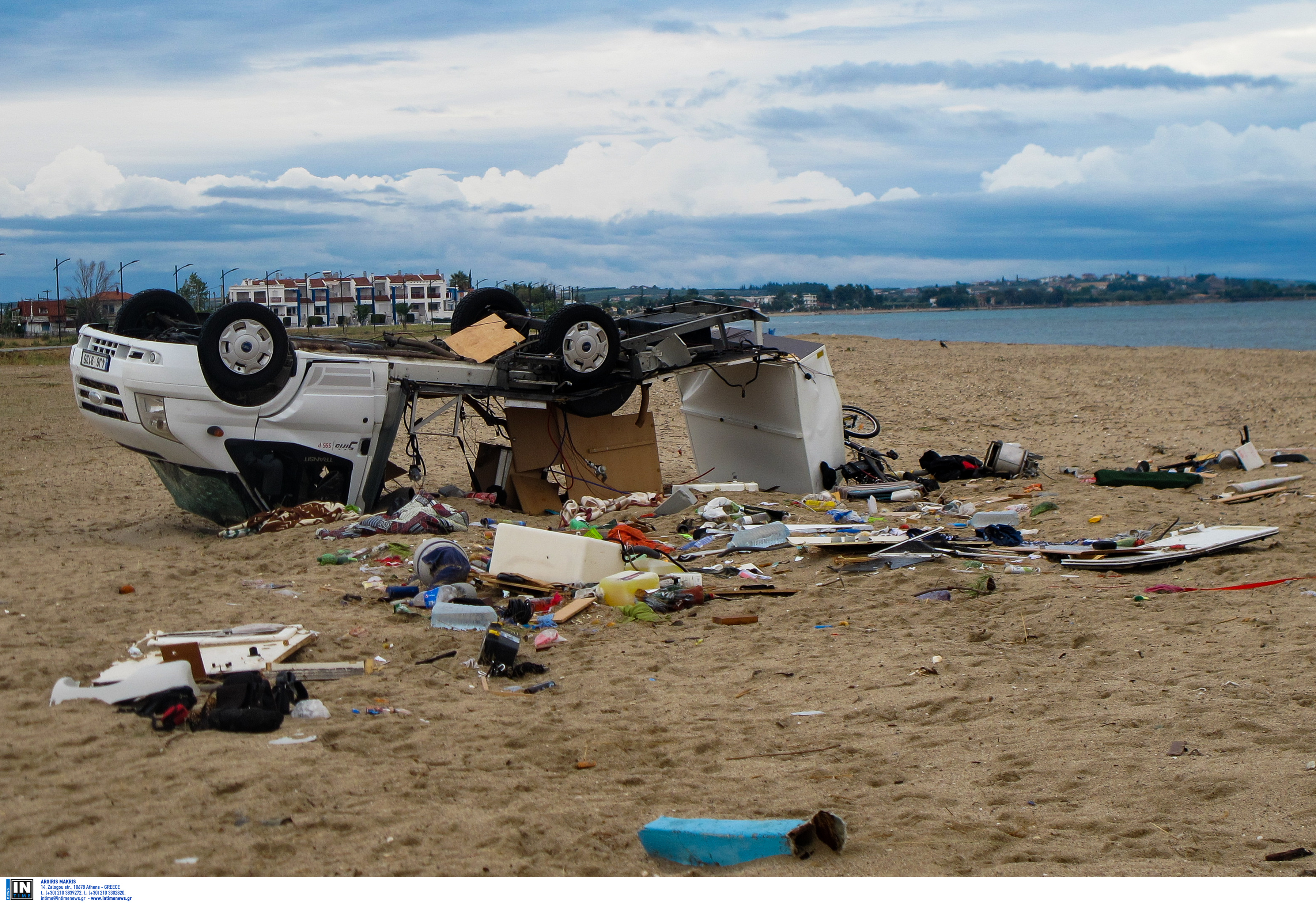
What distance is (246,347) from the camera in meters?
8.69

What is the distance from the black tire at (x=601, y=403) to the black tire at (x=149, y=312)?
359cm

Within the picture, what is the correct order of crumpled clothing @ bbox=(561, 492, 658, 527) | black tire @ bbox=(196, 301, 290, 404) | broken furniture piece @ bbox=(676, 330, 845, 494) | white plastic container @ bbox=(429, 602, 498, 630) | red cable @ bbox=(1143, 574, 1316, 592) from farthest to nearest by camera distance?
broken furniture piece @ bbox=(676, 330, 845, 494) → crumpled clothing @ bbox=(561, 492, 658, 527) → black tire @ bbox=(196, 301, 290, 404) → red cable @ bbox=(1143, 574, 1316, 592) → white plastic container @ bbox=(429, 602, 498, 630)

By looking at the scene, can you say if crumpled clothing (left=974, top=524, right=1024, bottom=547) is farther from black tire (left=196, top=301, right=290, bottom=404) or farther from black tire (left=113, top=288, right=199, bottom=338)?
black tire (left=113, top=288, right=199, bottom=338)

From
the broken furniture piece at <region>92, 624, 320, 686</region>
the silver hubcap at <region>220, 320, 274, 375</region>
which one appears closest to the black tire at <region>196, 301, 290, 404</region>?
the silver hubcap at <region>220, 320, 274, 375</region>

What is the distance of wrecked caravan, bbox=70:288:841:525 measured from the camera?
866 centimetres

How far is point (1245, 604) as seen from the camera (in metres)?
→ 6.32

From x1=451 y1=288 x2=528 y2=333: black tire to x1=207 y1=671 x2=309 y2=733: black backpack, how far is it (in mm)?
6707

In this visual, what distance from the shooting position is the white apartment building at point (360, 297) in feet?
191

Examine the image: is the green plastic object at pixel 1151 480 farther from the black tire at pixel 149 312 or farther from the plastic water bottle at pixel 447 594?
the black tire at pixel 149 312

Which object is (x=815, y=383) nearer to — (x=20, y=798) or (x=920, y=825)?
(x=920, y=825)

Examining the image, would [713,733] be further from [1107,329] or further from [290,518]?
[1107,329]

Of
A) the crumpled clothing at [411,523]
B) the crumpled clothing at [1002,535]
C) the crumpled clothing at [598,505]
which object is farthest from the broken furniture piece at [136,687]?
the crumpled clothing at [1002,535]

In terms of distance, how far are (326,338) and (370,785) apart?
671cm

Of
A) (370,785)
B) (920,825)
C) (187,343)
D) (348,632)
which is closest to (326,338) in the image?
(187,343)
